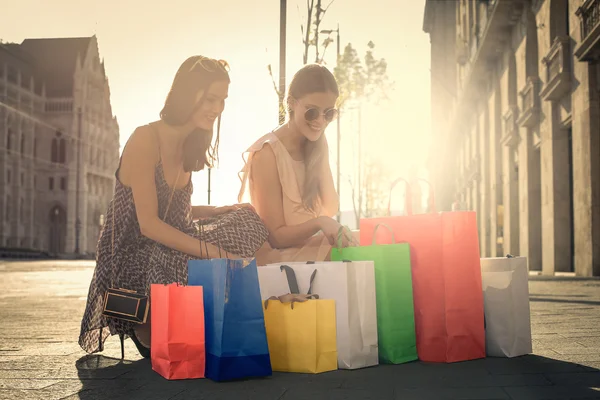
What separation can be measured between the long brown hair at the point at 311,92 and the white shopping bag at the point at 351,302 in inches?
39.3

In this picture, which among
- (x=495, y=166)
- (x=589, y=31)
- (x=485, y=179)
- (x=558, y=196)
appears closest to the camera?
(x=589, y=31)

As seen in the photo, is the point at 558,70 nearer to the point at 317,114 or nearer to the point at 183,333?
the point at 317,114

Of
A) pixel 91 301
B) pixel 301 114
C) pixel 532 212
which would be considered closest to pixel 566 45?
pixel 532 212

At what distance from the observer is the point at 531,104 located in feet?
65.5

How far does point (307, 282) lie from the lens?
4.20m

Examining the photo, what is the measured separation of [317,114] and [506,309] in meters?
1.65

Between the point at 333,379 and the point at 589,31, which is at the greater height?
the point at 589,31

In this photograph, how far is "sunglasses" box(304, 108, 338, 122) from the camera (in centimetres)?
492

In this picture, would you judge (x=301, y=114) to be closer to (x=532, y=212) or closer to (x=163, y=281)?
(x=163, y=281)

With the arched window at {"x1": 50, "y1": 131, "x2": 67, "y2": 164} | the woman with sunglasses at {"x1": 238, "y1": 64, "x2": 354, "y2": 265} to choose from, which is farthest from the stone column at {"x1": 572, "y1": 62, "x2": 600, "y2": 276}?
the arched window at {"x1": 50, "y1": 131, "x2": 67, "y2": 164}

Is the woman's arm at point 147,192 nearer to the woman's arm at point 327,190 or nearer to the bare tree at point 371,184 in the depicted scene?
the woman's arm at point 327,190

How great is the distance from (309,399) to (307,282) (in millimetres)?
935

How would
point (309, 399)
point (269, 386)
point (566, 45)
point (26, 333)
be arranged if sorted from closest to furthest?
point (309, 399) → point (269, 386) → point (26, 333) → point (566, 45)

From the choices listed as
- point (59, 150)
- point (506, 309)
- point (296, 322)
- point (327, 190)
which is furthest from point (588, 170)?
point (59, 150)
